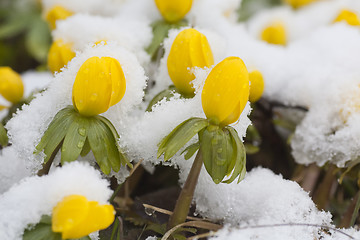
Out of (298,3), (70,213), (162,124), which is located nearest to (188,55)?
(162,124)

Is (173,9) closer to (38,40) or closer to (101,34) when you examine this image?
(101,34)

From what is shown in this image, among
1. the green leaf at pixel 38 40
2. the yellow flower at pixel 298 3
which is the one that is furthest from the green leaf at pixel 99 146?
the yellow flower at pixel 298 3

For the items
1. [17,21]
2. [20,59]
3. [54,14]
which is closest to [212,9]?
[54,14]

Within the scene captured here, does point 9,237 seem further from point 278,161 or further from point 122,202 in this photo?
point 278,161

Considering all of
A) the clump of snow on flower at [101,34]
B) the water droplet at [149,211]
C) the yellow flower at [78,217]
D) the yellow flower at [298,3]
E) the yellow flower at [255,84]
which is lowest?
the water droplet at [149,211]

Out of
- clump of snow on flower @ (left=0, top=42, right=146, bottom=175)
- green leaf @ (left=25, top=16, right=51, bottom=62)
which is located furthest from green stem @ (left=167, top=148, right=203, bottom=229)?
green leaf @ (left=25, top=16, right=51, bottom=62)

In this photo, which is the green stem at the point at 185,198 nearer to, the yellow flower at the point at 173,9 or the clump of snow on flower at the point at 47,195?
the clump of snow on flower at the point at 47,195
